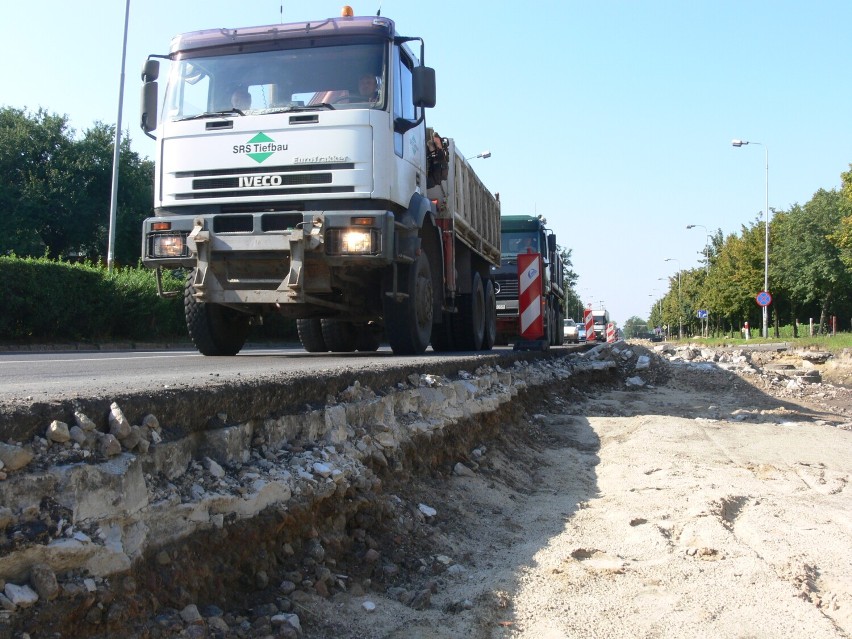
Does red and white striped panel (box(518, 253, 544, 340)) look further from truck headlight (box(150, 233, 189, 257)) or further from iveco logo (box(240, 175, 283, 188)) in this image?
truck headlight (box(150, 233, 189, 257))

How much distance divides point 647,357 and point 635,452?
11311mm

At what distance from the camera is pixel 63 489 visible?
7.38ft

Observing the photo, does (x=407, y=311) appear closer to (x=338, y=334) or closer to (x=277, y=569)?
(x=338, y=334)

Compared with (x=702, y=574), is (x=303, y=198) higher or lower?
higher

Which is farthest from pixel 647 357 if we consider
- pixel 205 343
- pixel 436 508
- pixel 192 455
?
pixel 192 455

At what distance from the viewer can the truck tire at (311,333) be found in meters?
11.9

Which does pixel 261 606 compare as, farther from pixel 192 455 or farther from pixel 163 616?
pixel 192 455

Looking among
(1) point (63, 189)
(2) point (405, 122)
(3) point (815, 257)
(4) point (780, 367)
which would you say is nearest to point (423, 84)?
(2) point (405, 122)

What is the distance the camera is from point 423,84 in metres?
8.15

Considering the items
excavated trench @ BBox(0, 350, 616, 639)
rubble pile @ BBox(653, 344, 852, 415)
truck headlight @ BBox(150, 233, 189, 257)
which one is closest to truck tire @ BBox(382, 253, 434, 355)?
truck headlight @ BBox(150, 233, 189, 257)

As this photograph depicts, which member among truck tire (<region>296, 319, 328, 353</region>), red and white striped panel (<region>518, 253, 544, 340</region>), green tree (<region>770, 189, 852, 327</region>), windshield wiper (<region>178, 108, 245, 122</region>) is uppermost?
green tree (<region>770, 189, 852, 327</region>)

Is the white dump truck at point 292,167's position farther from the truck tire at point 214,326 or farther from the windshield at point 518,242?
the windshield at point 518,242

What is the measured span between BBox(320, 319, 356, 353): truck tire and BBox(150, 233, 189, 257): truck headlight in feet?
13.2

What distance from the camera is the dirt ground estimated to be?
2969 millimetres
